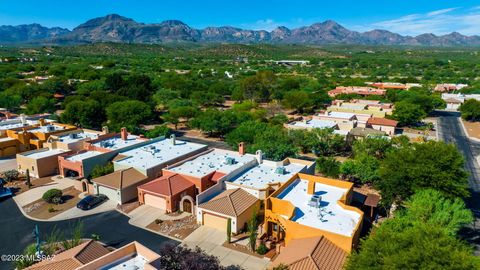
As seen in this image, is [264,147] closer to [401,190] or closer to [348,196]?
[348,196]

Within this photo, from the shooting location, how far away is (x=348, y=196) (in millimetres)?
32312

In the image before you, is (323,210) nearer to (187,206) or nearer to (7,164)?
(187,206)

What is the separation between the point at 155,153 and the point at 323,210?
81.6 ft

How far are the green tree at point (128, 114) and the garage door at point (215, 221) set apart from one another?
37060mm

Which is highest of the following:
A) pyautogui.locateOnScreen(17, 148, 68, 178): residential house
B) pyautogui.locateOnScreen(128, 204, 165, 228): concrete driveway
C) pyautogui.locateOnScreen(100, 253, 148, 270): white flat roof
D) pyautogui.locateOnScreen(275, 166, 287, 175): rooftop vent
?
pyautogui.locateOnScreen(275, 166, 287, 175): rooftop vent

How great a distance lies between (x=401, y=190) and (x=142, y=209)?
26.5 m

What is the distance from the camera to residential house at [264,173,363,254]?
2528 centimetres

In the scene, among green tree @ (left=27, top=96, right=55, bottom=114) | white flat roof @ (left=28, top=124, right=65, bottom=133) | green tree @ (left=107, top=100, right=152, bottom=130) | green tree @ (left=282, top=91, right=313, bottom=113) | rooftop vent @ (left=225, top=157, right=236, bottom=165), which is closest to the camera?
rooftop vent @ (left=225, top=157, right=236, bottom=165)

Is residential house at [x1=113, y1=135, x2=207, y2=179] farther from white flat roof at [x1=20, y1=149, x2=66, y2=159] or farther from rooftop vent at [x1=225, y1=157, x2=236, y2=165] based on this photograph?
white flat roof at [x1=20, y1=149, x2=66, y2=159]

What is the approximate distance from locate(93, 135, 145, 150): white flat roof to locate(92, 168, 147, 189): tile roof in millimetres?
8146

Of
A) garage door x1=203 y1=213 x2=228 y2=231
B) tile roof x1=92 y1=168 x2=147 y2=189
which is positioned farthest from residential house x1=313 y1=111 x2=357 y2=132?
tile roof x1=92 y1=168 x2=147 y2=189

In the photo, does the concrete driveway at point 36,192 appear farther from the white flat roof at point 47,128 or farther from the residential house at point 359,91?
the residential house at point 359,91

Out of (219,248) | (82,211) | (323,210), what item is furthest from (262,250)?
(82,211)

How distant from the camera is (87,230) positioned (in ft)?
101
